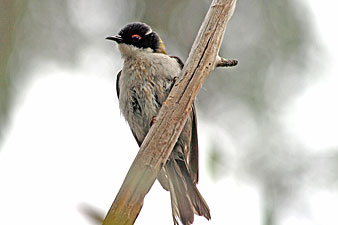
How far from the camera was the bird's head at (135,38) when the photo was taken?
484cm

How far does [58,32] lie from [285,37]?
6.43 ft

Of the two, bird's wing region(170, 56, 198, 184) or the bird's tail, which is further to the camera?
bird's wing region(170, 56, 198, 184)

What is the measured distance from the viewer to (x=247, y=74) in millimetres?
4109

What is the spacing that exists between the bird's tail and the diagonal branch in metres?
1.16

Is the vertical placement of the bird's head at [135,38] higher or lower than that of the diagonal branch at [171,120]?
higher

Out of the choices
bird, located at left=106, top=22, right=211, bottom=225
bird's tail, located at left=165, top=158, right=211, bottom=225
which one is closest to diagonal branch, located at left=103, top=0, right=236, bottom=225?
bird, located at left=106, top=22, right=211, bottom=225

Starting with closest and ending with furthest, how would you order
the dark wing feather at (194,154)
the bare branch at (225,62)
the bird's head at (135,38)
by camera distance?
the bare branch at (225,62)
the dark wing feather at (194,154)
the bird's head at (135,38)

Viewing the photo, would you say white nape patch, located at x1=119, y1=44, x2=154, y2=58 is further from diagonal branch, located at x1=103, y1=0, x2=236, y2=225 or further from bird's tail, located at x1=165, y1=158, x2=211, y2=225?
diagonal branch, located at x1=103, y1=0, x2=236, y2=225

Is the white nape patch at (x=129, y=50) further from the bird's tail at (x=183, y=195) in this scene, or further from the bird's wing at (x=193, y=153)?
the bird's tail at (x=183, y=195)

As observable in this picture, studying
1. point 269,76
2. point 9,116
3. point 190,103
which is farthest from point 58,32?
point 9,116

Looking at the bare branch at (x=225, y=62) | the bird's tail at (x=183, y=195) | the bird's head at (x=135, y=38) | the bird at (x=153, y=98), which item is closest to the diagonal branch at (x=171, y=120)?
the bare branch at (x=225, y=62)

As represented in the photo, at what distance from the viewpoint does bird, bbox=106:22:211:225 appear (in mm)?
4355

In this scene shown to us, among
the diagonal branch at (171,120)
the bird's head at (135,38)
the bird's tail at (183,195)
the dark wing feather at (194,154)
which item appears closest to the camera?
the diagonal branch at (171,120)

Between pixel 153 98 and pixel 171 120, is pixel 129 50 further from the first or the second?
pixel 171 120
